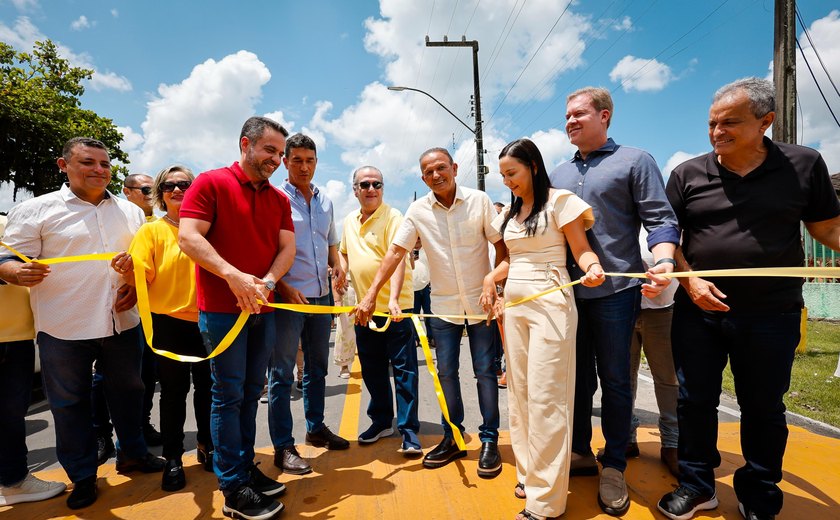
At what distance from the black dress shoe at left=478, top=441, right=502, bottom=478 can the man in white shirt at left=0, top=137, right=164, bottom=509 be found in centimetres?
246

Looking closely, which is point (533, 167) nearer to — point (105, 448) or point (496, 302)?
point (496, 302)

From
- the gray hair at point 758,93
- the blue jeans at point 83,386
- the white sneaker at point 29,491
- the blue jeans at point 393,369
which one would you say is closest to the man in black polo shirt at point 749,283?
the gray hair at point 758,93

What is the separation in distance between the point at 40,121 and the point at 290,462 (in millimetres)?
18468

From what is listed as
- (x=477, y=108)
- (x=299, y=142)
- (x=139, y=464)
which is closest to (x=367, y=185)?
(x=299, y=142)

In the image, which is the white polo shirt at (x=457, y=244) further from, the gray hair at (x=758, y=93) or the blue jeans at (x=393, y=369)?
the gray hair at (x=758, y=93)

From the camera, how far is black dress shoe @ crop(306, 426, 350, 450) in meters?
3.45

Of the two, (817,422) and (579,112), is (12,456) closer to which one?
(579,112)

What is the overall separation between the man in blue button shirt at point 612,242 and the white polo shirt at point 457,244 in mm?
637

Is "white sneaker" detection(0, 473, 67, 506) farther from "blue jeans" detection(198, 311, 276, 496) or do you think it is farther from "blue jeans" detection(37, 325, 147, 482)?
"blue jeans" detection(198, 311, 276, 496)

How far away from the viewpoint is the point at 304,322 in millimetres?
3365

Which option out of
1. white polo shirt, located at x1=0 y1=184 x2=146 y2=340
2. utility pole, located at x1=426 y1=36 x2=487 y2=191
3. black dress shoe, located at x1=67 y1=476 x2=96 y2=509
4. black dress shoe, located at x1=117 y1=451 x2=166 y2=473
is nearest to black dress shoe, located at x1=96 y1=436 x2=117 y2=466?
black dress shoe, located at x1=117 y1=451 x2=166 y2=473

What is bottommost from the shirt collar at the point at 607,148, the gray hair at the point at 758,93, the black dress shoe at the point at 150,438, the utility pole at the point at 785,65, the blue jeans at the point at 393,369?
the black dress shoe at the point at 150,438

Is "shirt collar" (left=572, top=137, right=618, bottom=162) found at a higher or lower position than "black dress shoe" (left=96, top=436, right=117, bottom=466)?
higher

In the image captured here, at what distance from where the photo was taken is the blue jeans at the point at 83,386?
265cm
